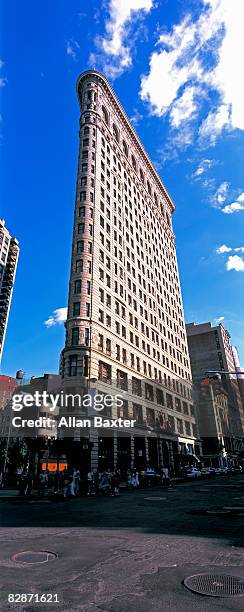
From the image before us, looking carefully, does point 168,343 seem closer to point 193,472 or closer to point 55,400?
point 193,472

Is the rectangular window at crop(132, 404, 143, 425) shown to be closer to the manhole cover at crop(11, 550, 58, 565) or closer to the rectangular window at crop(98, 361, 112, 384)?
the rectangular window at crop(98, 361, 112, 384)

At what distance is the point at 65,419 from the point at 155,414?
1843 cm

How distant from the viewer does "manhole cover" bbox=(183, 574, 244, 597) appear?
199 inches

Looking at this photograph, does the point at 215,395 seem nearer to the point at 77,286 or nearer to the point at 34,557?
the point at 77,286

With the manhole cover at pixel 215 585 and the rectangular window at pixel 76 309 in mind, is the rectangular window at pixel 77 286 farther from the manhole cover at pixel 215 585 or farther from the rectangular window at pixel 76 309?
the manhole cover at pixel 215 585

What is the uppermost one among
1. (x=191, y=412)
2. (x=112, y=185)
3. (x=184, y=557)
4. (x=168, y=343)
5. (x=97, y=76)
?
(x=97, y=76)

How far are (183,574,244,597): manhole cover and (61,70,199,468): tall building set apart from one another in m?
29.8

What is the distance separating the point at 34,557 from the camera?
7.07m

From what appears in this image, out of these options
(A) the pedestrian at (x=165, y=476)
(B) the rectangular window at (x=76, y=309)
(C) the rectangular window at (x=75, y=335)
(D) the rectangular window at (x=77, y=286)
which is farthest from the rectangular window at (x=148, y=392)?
(D) the rectangular window at (x=77, y=286)

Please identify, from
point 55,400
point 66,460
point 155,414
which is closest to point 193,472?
point 155,414

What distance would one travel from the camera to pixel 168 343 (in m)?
64.1

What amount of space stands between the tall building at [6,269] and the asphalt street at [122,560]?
10048 centimetres

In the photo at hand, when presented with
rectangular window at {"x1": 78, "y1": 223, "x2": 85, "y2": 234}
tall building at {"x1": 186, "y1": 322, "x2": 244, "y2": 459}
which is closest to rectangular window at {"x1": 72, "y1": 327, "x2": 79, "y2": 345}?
rectangular window at {"x1": 78, "y1": 223, "x2": 85, "y2": 234}

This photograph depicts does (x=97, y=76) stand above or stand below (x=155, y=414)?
above
